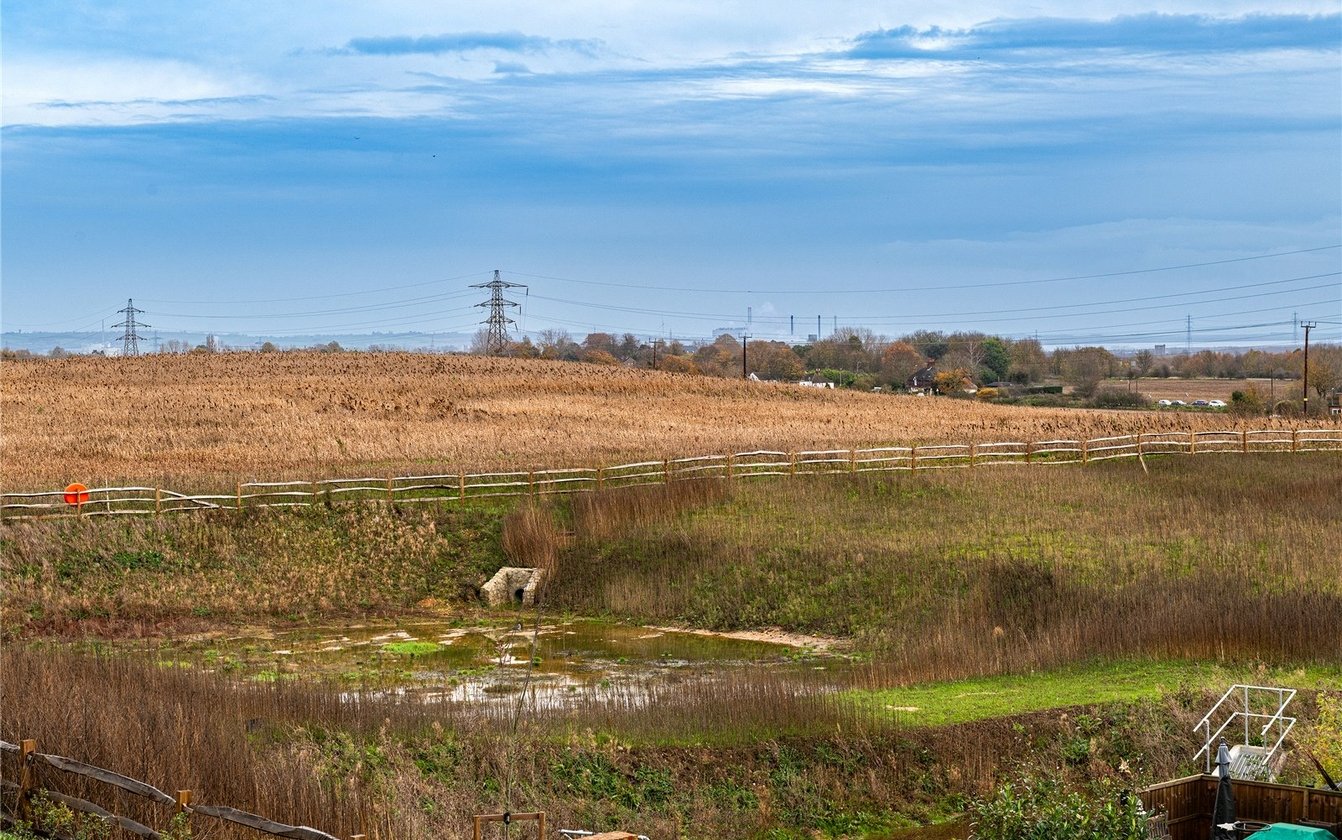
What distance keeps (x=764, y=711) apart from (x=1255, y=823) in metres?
7.78

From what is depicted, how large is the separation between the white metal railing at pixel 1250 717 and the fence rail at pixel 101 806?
11.1 metres

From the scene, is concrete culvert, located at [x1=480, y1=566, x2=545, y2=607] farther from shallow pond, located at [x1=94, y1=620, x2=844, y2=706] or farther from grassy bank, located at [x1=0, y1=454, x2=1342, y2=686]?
shallow pond, located at [x1=94, y1=620, x2=844, y2=706]

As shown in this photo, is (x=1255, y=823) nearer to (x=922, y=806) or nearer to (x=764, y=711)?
(x=922, y=806)

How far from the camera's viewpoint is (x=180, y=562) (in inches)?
1325

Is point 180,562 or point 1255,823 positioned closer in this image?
point 1255,823

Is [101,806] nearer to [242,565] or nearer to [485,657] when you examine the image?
[485,657]

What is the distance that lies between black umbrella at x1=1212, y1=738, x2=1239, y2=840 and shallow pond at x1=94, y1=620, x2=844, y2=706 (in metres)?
9.71

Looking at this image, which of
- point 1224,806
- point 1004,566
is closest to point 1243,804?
point 1224,806

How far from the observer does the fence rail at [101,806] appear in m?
13.2

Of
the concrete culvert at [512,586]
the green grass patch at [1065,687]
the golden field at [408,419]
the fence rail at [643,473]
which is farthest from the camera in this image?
the golden field at [408,419]

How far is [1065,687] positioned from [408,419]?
36513 millimetres

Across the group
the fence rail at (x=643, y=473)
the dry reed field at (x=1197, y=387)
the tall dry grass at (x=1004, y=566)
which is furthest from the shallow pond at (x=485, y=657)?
the dry reed field at (x=1197, y=387)

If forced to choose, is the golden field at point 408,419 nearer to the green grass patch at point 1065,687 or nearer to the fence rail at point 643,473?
the fence rail at point 643,473

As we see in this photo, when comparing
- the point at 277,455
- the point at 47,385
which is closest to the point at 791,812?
the point at 277,455
